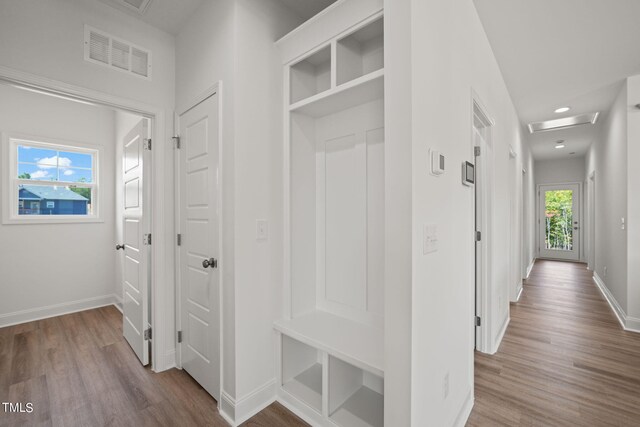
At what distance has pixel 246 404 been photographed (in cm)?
181

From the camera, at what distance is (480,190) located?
8.53ft

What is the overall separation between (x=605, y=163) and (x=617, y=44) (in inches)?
97.1

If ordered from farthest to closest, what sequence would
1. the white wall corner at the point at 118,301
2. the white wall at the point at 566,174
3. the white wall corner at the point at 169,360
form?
1. the white wall at the point at 566,174
2. the white wall corner at the point at 118,301
3. the white wall corner at the point at 169,360

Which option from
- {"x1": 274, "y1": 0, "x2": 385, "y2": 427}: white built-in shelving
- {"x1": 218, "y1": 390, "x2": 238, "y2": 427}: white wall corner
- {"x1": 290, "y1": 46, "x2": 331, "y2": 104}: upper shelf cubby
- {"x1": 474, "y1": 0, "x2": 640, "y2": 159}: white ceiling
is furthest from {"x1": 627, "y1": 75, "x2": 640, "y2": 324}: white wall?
{"x1": 218, "y1": 390, "x2": 238, "y2": 427}: white wall corner

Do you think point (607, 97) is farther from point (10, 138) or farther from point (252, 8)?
point (10, 138)

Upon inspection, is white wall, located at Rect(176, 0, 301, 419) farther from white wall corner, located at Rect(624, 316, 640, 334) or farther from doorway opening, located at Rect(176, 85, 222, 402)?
white wall corner, located at Rect(624, 316, 640, 334)

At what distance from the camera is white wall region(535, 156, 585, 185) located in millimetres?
7457

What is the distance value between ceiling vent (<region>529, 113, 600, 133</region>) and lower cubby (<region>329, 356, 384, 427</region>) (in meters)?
4.95

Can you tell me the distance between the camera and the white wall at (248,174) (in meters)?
1.79

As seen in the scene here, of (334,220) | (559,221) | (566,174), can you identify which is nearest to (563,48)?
(334,220)

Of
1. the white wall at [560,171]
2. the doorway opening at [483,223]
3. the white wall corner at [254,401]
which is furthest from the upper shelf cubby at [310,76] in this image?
the white wall at [560,171]

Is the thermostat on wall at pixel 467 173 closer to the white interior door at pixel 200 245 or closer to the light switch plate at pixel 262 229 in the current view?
the light switch plate at pixel 262 229

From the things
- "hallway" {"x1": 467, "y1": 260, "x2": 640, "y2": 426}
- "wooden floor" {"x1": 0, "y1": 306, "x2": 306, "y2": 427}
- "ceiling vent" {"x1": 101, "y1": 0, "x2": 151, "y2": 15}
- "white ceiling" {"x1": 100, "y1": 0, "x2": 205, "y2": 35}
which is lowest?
"hallway" {"x1": 467, "y1": 260, "x2": 640, "y2": 426}

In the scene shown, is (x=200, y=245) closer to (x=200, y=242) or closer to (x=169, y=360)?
(x=200, y=242)
